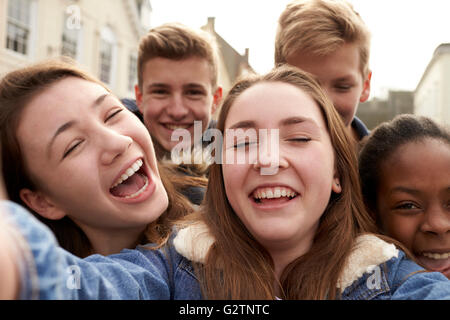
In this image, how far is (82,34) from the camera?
9.60 metres

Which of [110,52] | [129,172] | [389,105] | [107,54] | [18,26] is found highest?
[389,105]

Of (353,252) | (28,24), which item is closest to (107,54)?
(28,24)

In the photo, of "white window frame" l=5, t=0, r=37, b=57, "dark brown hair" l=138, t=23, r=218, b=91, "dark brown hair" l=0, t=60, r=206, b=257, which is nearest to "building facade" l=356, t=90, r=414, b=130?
"white window frame" l=5, t=0, r=37, b=57

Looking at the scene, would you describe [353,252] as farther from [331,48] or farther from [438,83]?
[438,83]

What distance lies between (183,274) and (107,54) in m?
10.7

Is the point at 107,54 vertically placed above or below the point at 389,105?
below

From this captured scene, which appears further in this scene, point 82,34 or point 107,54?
point 107,54

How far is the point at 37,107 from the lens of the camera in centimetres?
139

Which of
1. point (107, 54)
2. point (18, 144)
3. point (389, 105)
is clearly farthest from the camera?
point (389, 105)

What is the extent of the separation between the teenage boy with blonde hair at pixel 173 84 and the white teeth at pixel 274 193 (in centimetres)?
129

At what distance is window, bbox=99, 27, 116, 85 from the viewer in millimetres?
10578

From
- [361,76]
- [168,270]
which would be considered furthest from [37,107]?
[361,76]
